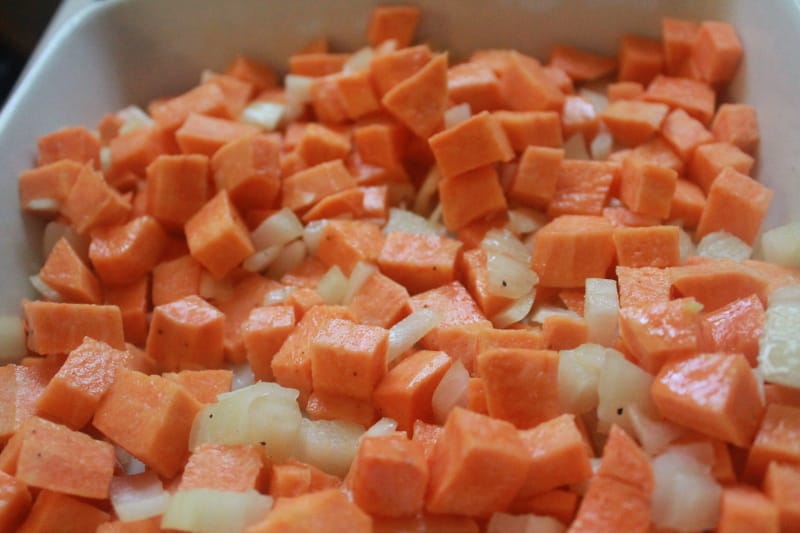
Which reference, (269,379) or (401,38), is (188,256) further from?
(401,38)

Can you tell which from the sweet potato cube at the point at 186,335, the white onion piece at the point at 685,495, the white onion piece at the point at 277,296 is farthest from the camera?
the white onion piece at the point at 277,296

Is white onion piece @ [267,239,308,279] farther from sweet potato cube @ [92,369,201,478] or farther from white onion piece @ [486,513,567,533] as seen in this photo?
white onion piece @ [486,513,567,533]

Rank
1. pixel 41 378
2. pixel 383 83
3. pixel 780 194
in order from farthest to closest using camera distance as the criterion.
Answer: pixel 383 83
pixel 780 194
pixel 41 378

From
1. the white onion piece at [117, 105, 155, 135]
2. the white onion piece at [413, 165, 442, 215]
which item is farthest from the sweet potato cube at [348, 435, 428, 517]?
the white onion piece at [117, 105, 155, 135]

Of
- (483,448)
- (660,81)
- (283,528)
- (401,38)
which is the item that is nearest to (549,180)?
(660,81)

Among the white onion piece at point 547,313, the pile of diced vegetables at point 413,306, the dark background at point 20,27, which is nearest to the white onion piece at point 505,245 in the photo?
the pile of diced vegetables at point 413,306

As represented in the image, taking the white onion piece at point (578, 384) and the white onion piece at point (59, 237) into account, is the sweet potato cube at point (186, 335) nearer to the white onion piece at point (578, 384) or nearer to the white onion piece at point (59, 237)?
the white onion piece at point (59, 237)

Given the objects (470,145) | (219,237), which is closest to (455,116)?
(470,145)
